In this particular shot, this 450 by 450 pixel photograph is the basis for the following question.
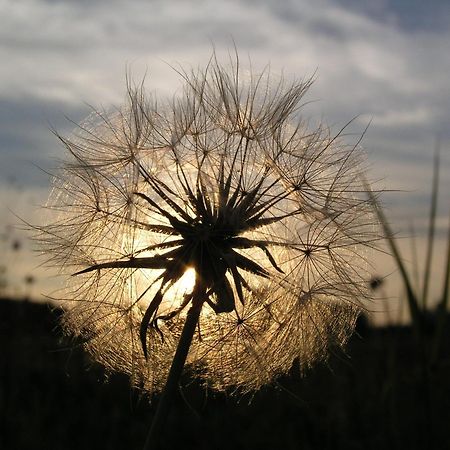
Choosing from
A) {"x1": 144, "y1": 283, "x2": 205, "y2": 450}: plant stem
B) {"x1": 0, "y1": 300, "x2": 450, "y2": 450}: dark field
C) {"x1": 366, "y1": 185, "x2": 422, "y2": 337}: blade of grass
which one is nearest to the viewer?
{"x1": 144, "y1": 283, "x2": 205, "y2": 450}: plant stem

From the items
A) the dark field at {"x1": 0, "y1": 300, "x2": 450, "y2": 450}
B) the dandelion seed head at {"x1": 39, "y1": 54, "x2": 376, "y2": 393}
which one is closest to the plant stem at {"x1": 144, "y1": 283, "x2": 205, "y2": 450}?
the dandelion seed head at {"x1": 39, "y1": 54, "x2": 376, "y2": 393}

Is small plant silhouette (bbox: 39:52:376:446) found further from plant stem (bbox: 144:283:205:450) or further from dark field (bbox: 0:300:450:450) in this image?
dark field (bbox: 0:300:450:450)

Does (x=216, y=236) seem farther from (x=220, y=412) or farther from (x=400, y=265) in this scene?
(x=220, y=412)

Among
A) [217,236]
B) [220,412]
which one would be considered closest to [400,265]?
[217,236]

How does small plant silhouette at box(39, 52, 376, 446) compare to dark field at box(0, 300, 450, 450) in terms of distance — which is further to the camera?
dark field at box(0, 300, 450, 450)

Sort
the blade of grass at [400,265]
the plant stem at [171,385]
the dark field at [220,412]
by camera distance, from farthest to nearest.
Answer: the dark field at [220,412] → the blade of grass at [400,265] → the plant stem at [171,385]

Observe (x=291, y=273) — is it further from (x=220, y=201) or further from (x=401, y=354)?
(x=401, y=354)

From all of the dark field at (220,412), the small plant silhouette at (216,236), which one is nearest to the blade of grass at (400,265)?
the small plant silhouette at (216,236)

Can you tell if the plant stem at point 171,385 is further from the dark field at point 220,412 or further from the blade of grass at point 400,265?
the dark field at point 220,412
